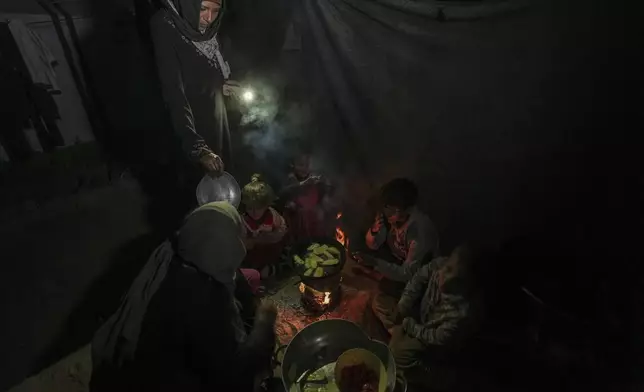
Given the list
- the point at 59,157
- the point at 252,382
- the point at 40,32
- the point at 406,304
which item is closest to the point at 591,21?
the point at 406,304

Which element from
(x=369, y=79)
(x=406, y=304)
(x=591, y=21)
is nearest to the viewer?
(x=591, y=21)

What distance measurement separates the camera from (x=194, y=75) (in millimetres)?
3287

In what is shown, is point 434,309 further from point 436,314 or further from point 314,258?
point 314,258

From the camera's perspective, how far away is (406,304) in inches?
114

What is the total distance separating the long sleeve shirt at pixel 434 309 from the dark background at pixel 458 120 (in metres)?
0.43

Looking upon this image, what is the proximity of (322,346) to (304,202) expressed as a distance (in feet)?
5.07

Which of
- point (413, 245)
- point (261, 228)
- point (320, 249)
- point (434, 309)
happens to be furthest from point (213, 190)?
point (434, 309)

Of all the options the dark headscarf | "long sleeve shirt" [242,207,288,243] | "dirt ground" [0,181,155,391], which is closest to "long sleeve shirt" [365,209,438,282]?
"long sleeve shirt" [242,207,288,243]

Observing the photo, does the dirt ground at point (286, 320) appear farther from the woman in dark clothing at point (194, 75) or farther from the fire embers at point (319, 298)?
the woman in dark clothing at point (194, 75)

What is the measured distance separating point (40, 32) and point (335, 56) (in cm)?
250

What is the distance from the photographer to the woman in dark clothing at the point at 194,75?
3.05 meters

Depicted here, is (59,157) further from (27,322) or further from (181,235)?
(181,235)

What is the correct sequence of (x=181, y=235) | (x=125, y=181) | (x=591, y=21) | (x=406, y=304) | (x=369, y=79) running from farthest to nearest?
(x=125, y=181) < (x=369, y=79) < (x=406, y=304) < (x=591, y=21) < (x=181, y=235)

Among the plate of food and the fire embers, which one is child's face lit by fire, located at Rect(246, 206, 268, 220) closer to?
the plate of food
